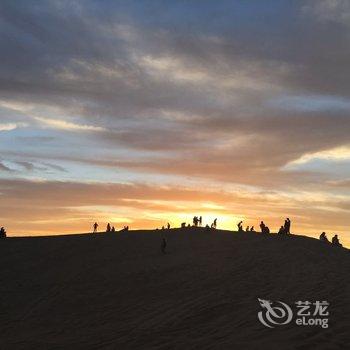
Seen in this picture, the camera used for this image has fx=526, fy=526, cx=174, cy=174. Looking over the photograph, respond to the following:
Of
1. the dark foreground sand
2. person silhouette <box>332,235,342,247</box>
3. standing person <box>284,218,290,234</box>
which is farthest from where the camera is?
standing person <box>284,218,290,234</box>

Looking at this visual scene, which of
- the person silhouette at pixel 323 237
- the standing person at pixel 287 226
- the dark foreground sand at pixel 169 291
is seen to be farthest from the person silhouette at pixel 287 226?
the person silhouette at pixel 323 237

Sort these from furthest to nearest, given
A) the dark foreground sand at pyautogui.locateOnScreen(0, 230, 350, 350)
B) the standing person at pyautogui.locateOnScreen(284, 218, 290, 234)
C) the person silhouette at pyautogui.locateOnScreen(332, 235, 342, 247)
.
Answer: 1. the standing person at pyautogui.locateOnScreen(284, 218, 290, 234)
2. the person silhouette at pyautogui.locateOnScreen(332, 235, 342, 247)
3. the dark foreground sand at pyautogui.locateOnScreen(0, 230, 350, 350)

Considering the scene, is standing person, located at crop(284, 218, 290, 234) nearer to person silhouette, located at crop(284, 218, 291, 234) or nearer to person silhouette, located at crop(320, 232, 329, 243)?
person silhouette, located at crop(284, 218, 291, 234)

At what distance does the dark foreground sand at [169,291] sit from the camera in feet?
46.2

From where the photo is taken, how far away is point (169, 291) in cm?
2205

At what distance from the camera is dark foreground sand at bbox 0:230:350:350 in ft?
46.2

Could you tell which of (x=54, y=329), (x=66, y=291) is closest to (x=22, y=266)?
(x=66, y=291)

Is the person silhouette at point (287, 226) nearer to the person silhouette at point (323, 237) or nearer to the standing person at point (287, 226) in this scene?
the standing person at point (287, 226)

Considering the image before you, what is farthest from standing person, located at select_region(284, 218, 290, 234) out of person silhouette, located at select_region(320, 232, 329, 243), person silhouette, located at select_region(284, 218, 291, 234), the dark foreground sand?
person silhouette, located at select_region(320, 232, 329, 243)

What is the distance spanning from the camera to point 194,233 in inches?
1641

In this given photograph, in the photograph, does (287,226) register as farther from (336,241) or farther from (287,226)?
(336,241)

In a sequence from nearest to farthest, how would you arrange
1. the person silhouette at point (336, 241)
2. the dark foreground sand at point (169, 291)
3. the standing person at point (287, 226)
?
1. the dark foreground sand at point (169, 291)
2. the person silhouette at point (336, 241)
3. the standing person at point (287, 226)

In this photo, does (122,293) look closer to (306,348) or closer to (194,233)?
(306,348)

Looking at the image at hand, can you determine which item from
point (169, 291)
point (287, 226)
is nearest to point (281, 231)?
point (287, 226)
